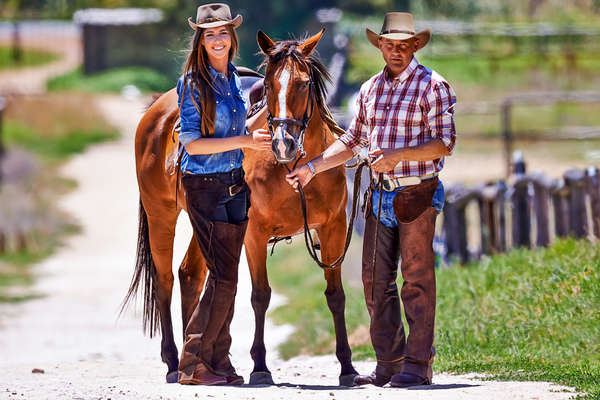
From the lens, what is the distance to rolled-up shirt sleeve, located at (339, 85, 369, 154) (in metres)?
6.11

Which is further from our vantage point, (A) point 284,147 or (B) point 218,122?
(B) point 218,122

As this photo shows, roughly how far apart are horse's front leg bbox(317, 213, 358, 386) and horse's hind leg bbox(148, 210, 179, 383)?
4.25 ft

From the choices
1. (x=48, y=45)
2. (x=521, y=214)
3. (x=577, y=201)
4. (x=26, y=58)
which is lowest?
(x=521, y=214)

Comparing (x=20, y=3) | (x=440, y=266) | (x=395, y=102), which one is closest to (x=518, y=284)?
(x=440, y=266)

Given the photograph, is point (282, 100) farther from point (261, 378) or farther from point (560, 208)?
point (560, 208)

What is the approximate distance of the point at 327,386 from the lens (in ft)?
21.2

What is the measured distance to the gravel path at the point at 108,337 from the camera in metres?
5.80

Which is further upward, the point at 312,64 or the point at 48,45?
the point at 48,45

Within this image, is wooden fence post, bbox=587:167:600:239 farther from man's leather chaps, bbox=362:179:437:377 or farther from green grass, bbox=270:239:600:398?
man's leather chaps, bbox=362:179:437:377

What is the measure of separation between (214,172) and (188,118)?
1.16 ft

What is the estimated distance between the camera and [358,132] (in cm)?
616

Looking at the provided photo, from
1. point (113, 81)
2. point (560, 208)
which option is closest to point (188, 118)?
point (560, 208)

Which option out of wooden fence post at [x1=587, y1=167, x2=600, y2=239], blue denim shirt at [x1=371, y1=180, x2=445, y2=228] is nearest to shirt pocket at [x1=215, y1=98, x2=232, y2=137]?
blue denim shirt at [x1=371, y1=180, x2=445, y2=228]

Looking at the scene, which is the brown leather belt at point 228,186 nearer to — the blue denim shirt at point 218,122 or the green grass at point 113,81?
the blue denim shirt at point 218,122
